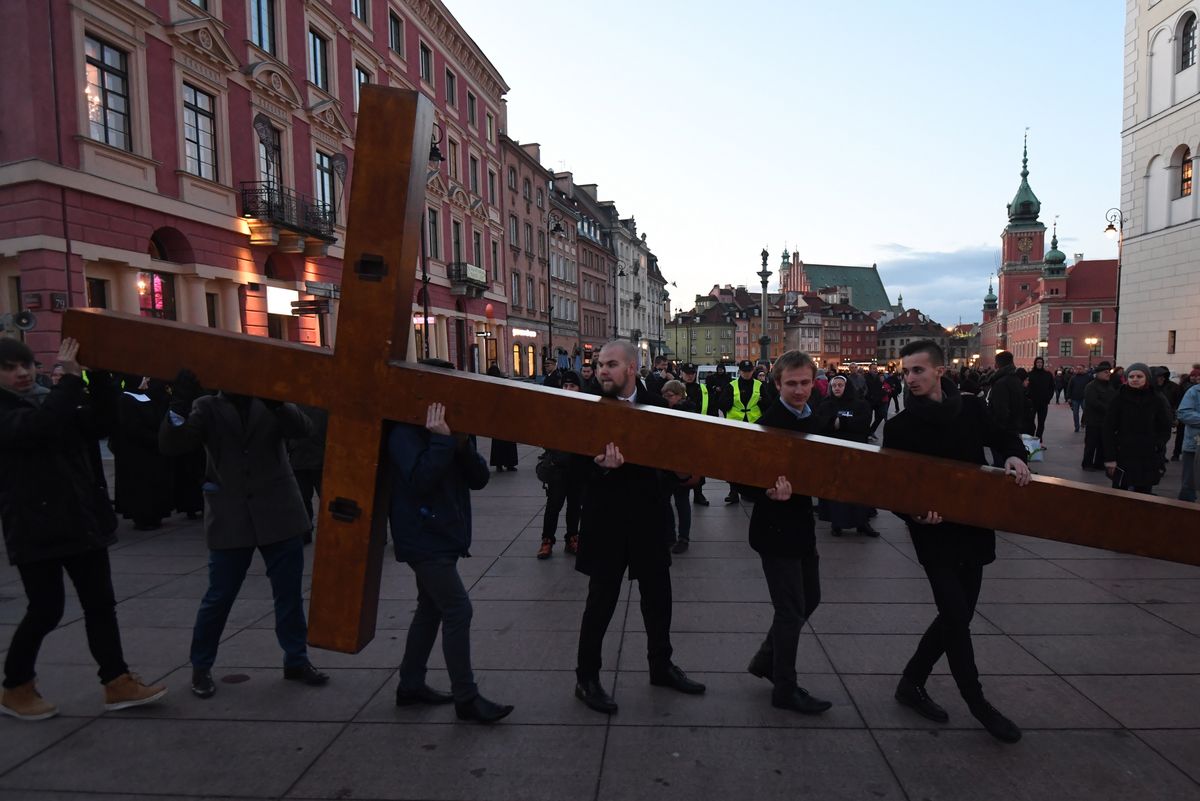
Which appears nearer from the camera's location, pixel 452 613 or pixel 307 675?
pixel 452 613

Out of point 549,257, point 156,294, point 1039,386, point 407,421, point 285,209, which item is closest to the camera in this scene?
point 407,421

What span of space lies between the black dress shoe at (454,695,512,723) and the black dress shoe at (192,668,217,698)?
1.38 meters

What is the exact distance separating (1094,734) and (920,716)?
76 centimetres

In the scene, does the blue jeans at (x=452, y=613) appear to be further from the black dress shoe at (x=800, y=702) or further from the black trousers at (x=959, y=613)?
the black trousers at (x=959, y=613)

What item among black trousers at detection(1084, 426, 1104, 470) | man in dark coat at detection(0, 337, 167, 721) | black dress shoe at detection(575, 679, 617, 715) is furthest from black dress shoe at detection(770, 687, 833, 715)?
black trousers at detection(1084, 426, 1104, 470)

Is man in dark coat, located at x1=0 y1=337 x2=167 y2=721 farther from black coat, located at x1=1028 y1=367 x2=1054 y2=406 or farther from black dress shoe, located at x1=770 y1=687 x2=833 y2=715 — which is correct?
black coat, located at x1=1028 y1=367 x2=1054 y2=406

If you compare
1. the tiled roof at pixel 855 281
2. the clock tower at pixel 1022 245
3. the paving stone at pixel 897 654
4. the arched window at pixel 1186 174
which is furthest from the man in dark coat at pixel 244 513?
the tiled roof at pixel 855 281

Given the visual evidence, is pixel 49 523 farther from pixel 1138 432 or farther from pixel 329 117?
pixel 329 117

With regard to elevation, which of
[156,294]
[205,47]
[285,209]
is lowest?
A: [156,294]

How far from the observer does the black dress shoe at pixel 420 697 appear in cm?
359

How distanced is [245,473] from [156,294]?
53.5 ft

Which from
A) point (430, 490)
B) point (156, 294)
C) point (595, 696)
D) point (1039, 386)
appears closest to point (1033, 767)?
point (595, 696)

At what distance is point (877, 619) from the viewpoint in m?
4.95

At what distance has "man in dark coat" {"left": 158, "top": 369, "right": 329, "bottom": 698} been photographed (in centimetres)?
376
